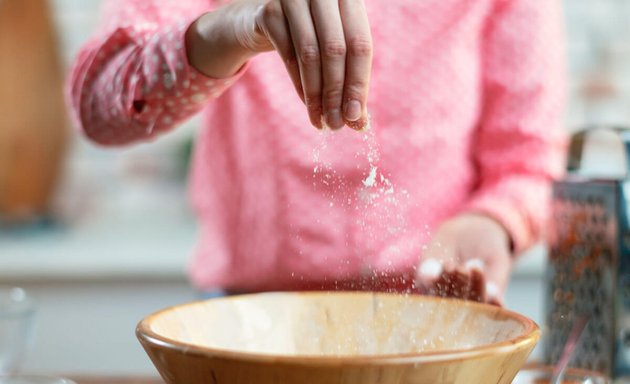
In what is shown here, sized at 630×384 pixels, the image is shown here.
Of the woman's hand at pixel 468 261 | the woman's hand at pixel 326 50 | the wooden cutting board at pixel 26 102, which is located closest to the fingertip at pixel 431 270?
the woman's hand at pixel 468 261

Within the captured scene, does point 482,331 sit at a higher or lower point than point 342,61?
lower

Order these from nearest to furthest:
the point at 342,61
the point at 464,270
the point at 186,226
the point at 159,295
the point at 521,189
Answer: the point at 342,61
the point at 464,270
the point at 521,189
the point at 159,295
the point at 186,226

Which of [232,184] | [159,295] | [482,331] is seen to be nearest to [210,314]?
[482,331]

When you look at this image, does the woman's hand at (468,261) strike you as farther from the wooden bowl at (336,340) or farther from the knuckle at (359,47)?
the knuckle at (359,47)

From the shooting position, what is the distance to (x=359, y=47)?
1.94 feet

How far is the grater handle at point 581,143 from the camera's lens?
0.84m

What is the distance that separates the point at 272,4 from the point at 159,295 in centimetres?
128

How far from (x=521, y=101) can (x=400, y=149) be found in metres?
0.18

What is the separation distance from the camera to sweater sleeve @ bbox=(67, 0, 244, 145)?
2.59ft

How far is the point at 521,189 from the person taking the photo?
Answer: 3.58 feet

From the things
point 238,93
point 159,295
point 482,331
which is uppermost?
point 238,93

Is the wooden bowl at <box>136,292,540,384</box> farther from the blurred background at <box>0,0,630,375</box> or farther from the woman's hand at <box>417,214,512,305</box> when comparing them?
the blurred background at <box>0,0,630,375</box>

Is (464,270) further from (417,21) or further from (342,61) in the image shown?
(417,21)

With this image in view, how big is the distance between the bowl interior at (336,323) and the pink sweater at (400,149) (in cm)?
29
